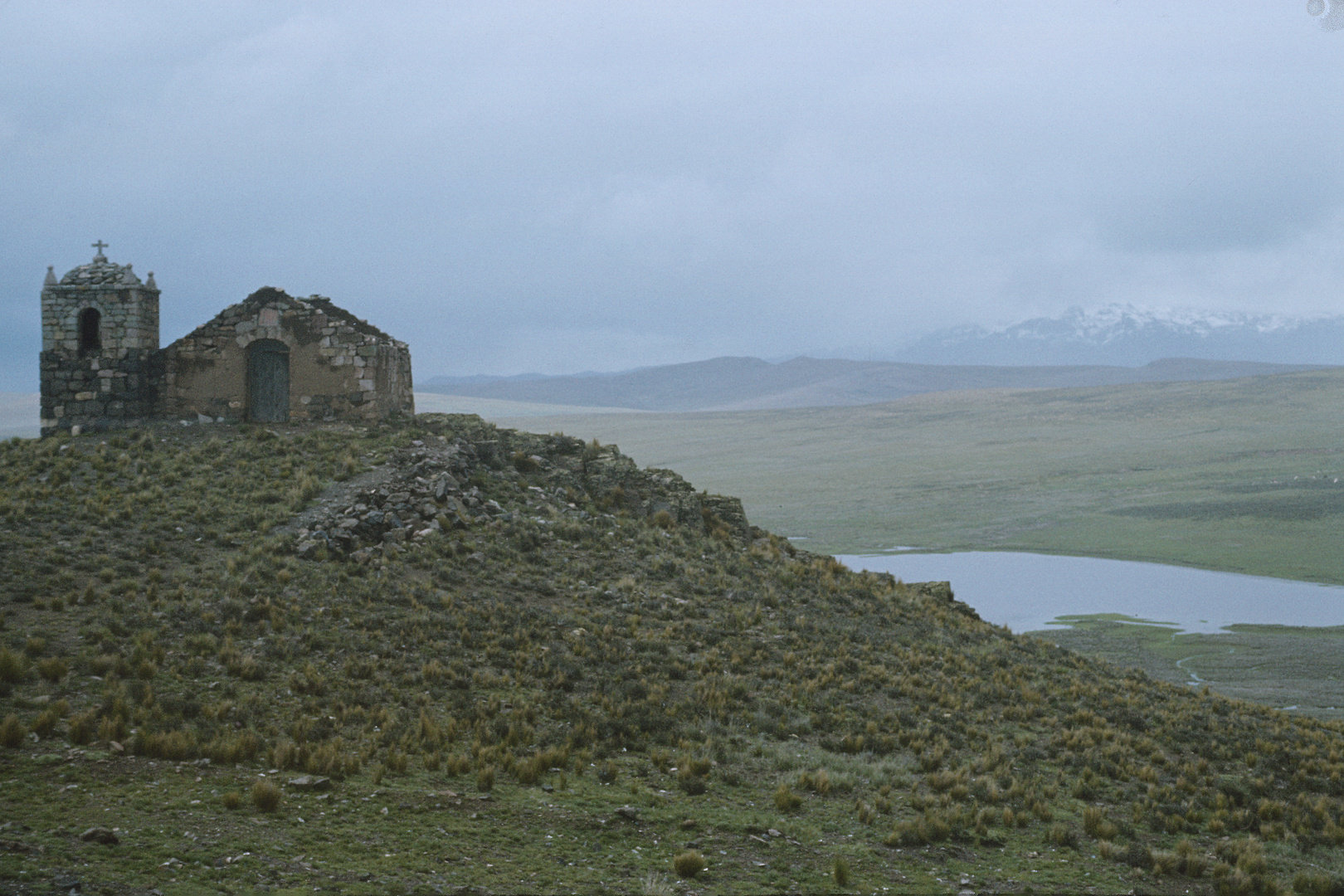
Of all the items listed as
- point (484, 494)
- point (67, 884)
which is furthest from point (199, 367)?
point (67, 884)

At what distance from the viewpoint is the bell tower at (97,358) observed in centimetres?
2558

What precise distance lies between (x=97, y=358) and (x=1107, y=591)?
44.5 metres

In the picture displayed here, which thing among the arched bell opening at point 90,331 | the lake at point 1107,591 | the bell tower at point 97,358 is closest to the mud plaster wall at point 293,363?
the bell tower at point 97,358

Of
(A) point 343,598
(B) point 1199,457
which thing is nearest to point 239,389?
(A) point 343,598

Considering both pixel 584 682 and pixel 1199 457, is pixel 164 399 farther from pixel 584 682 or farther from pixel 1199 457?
pixel 1199 457

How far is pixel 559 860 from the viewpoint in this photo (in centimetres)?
887

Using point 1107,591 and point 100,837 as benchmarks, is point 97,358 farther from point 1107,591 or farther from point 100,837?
point 1107,591

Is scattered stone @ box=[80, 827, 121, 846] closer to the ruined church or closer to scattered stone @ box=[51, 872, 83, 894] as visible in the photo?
scattered stone @ box=[51, 872, 83, 894]

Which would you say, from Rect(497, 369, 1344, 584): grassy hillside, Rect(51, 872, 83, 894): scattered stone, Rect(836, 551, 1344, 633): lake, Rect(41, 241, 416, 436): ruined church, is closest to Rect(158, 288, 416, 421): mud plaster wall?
Rect(41, 241, 416, 436): ruined church

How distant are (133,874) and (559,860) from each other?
3396 millimetres

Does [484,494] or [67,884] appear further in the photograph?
[484,494]

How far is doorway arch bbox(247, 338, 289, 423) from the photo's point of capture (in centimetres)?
2558

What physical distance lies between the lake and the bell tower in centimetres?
2816

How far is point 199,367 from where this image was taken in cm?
2566
